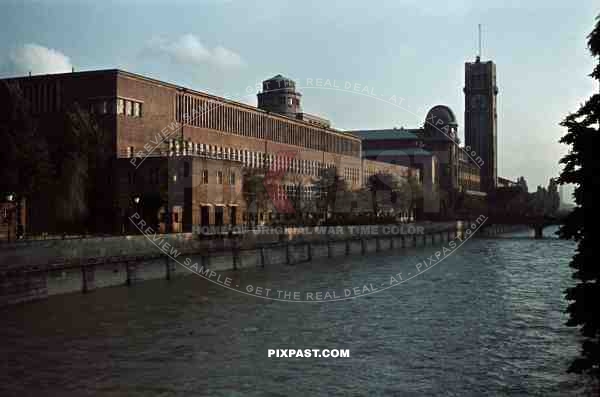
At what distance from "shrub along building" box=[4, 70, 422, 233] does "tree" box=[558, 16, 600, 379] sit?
37.0 m

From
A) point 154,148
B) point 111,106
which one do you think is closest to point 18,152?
point 111,106

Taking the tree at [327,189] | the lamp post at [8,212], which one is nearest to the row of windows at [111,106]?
the lamp post at [8,212]

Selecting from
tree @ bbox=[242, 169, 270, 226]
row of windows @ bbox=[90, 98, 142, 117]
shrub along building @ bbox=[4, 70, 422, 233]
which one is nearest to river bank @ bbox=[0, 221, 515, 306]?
shrub along building @ bbox=[4, 70, 422, 233]

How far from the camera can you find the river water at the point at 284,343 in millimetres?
20125

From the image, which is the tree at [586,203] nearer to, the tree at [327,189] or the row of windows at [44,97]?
the row of windows at [44,97]

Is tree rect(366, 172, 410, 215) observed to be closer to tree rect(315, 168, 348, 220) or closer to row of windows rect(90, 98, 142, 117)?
tree rect(315, 168, 348, 220)

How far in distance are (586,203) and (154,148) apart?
60868 millimetres

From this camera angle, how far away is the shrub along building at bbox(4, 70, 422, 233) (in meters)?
64.7

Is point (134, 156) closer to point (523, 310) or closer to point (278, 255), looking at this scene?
point (278, 255)

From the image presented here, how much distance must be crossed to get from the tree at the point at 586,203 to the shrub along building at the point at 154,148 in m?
37.0

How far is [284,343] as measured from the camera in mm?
25922

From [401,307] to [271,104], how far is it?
111m

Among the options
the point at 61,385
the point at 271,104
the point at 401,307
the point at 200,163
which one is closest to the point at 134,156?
the point at 200,163

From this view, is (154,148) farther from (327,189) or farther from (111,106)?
(327,189)
